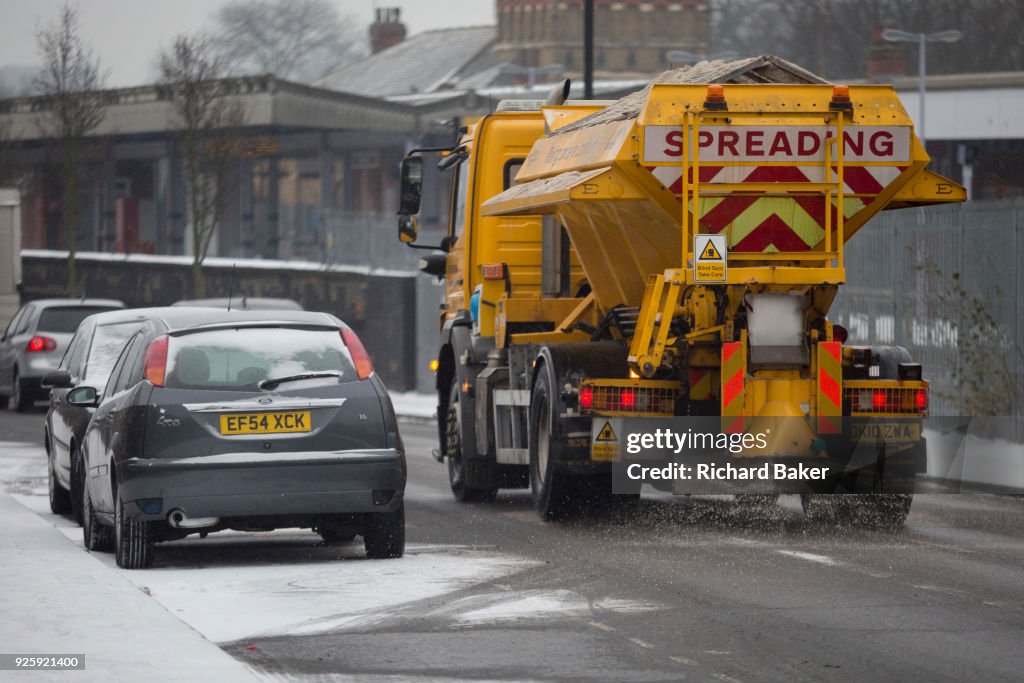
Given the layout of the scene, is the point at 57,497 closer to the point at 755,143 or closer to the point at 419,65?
the point at 755,143

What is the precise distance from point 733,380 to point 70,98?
1650 inches

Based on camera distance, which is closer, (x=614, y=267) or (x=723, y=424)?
(x=723, y=424)

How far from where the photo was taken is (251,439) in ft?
36.8

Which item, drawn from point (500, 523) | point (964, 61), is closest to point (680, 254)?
point (500, 523)

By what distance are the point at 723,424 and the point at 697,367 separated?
0.43 m

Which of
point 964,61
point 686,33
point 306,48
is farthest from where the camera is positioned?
point 306,48

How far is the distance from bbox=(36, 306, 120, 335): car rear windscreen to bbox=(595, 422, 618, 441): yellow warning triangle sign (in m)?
18.3

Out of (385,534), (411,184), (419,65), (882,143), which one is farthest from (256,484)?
(419,65)

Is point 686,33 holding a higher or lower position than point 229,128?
higher

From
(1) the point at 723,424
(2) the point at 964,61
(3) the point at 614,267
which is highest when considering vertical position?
(2) the point at 964,61

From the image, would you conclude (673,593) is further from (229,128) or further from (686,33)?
(686,33)

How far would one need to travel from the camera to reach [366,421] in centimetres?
1141

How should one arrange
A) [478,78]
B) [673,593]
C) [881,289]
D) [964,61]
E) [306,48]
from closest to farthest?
[673,593] < [881,289] < [964,61] < [478,78] < [306,48]

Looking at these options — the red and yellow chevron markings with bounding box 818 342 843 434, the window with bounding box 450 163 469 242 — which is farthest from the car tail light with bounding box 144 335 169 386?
the window with bounding box 450 163 469 242
